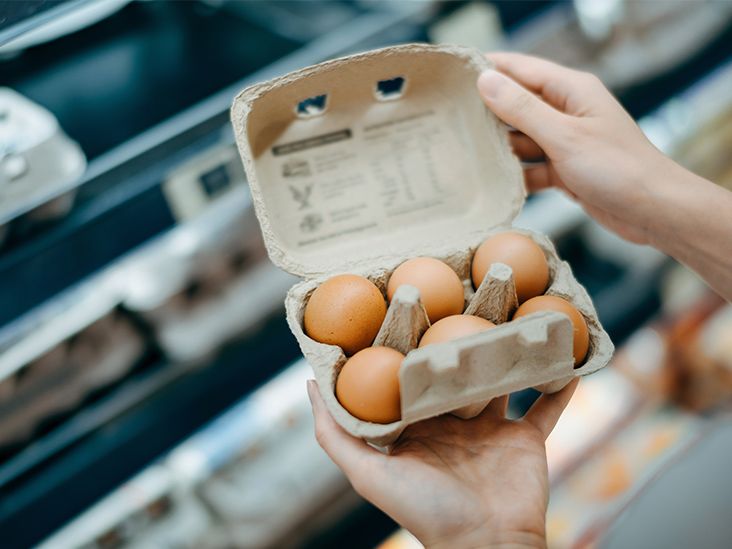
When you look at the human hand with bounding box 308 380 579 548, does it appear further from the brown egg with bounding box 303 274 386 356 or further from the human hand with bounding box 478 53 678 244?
the human hand with bounding box 478 53 678 244

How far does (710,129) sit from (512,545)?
5.96ft

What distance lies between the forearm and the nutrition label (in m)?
0.40

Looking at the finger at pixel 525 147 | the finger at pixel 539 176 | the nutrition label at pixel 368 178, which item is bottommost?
the finger at pixel 539 176

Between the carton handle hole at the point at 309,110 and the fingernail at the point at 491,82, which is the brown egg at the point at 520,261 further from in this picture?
the carton handle hole at the point at 309,110

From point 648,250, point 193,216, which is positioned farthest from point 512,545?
point 648,250

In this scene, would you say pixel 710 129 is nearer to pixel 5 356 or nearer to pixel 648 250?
pixel 648 250

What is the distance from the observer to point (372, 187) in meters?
1.33

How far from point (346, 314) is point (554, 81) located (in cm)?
72

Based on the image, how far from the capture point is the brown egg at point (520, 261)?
1161 mm

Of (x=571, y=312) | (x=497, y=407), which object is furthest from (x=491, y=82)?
(x=497, y=407)

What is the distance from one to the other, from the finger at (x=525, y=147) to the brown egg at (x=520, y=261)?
0.43 meters

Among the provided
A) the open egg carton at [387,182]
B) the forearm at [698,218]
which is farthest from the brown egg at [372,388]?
the forearm at [698,218]

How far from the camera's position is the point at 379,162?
1344 mm

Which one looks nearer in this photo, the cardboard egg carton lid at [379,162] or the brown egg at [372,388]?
the brown egg at [372,388]
